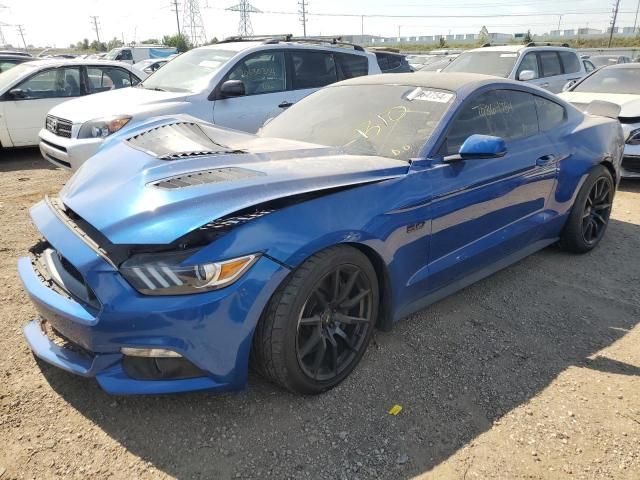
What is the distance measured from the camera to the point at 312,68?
689 centimetres

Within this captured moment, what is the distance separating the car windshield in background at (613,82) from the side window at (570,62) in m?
2.19

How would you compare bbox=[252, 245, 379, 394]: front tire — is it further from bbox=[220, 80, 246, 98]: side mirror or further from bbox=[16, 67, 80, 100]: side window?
bbox=[16, 67, 80, 100]: side window

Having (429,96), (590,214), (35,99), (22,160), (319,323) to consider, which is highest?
(429,96)

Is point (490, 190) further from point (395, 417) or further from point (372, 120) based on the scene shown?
point (395, 417)

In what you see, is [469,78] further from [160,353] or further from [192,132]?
[160,353]

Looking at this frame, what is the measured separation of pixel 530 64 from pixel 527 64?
0.14 meters

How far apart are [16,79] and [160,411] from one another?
7328 millimetres

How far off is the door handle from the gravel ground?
111 centimetres

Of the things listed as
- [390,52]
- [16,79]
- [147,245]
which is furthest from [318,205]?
[16,79]

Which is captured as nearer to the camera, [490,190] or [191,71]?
[490,190]

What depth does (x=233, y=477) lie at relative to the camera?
2.05 meters

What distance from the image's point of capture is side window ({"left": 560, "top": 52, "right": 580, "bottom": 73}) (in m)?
10.2

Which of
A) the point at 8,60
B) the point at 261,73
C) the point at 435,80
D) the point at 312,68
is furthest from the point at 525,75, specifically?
the point at 8,60

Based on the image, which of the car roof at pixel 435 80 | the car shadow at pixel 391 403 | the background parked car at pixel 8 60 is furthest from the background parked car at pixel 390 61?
the background parked car at pixel 8 60
